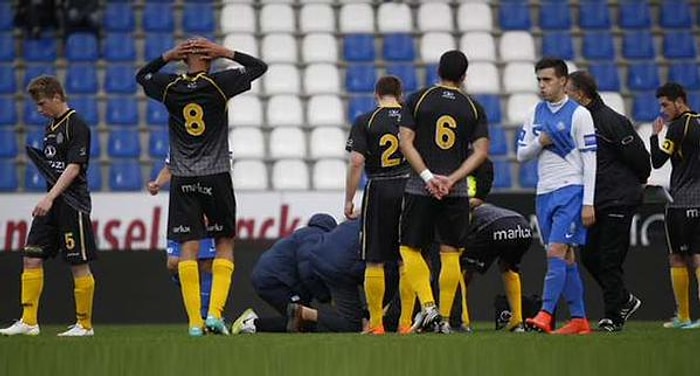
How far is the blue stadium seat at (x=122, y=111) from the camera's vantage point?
61.9 feet

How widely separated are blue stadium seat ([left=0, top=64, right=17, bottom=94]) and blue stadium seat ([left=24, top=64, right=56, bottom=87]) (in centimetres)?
17

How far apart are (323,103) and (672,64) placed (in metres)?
5.10

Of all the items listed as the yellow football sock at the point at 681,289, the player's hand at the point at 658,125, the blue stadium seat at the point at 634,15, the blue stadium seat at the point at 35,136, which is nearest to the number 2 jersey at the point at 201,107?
the player's hand at the point at 658,125

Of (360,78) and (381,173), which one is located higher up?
(360,78)

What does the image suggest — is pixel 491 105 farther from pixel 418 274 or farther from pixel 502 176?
pixel 418 274

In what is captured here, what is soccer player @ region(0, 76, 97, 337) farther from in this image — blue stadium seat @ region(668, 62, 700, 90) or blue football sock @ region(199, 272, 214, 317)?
blue stadium seat @ region(668, 62, 700, 90)

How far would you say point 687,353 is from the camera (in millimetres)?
7227

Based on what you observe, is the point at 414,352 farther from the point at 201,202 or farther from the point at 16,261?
the point at 16,261

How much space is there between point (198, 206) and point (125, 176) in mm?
8178

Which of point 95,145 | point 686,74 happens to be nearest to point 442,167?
point 95,145

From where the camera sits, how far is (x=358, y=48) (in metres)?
20.1

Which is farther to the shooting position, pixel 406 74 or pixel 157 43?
pixel 157 43

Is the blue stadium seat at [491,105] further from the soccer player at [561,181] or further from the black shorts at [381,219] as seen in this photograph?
the soccer player at [561,181]

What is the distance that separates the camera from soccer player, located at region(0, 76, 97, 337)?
10383mm
